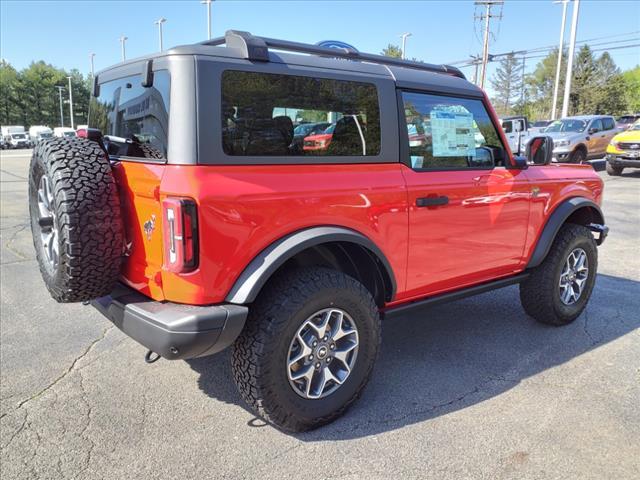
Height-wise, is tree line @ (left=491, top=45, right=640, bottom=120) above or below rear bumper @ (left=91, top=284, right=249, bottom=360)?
above

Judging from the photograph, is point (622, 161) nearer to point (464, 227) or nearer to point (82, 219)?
point (464, 227)

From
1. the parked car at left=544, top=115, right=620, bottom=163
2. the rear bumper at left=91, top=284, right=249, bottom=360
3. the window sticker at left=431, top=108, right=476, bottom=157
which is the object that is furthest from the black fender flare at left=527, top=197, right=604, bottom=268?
the parked car at left=544, top=115, right=620, bottom=163

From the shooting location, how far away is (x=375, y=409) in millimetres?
2988

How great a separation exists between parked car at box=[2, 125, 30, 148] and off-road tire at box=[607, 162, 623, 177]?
54524 millimetres

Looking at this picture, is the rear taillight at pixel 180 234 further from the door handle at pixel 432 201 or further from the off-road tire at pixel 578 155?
the off-road tire at pixel 578 155

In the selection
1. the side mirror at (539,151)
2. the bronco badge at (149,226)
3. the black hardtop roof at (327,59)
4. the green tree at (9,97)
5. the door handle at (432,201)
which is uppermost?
the green tree at (9,97)

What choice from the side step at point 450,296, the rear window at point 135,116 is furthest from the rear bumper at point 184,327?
the side step at point 450,296

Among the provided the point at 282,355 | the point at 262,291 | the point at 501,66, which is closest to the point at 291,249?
the point at 262,291

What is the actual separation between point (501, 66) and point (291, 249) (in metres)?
100

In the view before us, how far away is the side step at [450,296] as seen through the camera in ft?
10.7

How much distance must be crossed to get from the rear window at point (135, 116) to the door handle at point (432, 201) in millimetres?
1518

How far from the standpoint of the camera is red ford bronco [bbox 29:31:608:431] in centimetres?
235

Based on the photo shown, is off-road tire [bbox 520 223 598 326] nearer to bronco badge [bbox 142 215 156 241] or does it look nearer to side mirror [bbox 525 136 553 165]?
side mirror [bbox 525 136 553 165]

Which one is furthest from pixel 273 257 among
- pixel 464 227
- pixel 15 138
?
pixel 15 138
